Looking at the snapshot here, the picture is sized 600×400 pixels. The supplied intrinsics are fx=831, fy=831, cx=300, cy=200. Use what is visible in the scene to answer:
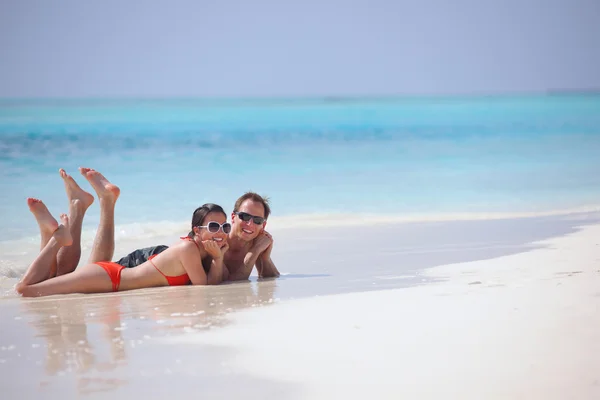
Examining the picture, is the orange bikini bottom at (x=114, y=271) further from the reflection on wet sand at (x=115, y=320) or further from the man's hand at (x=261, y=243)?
the man's hand at (x=261, y=243)

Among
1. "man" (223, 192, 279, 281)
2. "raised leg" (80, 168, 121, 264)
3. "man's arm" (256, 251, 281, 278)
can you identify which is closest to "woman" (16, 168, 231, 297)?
"raised leg" (80, 168, 121, 264)

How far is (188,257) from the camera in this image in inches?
217

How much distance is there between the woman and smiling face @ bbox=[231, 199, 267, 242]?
0.72ft

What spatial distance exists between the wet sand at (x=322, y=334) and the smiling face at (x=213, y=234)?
0.32 metres

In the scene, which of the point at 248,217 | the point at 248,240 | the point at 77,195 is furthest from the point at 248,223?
the point at 77,195

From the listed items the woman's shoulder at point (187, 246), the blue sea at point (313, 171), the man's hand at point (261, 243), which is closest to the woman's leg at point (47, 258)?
the woman's shoulder at point (187, 246)

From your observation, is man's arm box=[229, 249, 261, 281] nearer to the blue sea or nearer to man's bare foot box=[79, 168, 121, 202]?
man's bare foot box=[79, 168, 121, 202]

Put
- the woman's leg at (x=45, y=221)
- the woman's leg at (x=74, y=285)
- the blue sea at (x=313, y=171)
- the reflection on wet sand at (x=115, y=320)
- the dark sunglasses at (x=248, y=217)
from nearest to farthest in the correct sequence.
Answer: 1. the reflection on wet sand at (x=115, y=320)
2. the woman's leg at (x=74, y=285)
3. the woman's leg at (x=45, y=221)
4. the dark sunglasses at (x=248, y=217)
5. the blue sea at (x=313, y=171)

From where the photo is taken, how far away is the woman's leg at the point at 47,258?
5.47m

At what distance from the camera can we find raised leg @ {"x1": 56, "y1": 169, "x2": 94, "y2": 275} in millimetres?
5902

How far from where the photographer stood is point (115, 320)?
4.48m

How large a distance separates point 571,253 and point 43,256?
3843 millimetres

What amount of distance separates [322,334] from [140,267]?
1959mm

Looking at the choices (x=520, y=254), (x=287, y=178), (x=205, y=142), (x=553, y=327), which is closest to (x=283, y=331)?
(x=553, y=327)
